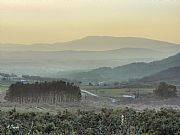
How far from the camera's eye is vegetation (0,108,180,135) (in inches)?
965

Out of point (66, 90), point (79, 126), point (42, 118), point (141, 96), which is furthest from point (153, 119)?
point (141, 96)

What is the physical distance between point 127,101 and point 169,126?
171 feet

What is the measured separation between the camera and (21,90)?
2958 inches

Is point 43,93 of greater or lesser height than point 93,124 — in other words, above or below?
above

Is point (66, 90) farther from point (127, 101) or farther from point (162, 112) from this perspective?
point (162, 112)

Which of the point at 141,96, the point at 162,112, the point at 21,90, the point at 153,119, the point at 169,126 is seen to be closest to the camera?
the point at 169,126

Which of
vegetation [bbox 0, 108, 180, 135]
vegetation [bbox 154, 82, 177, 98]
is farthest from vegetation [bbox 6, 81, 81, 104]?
vegetation [bbox 0, 108, 180, 135]

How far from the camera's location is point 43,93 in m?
76.3

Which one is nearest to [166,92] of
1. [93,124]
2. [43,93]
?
[43,93]

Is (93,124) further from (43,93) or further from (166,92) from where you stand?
(166,92)

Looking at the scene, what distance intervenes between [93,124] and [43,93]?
49671mm

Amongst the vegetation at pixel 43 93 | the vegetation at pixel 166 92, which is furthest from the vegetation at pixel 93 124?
the vegetation at pixel 166 92

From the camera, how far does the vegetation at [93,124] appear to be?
80.4 feet

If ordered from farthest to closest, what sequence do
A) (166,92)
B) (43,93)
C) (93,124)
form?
(166,92) < (43,93) < (93,124)
